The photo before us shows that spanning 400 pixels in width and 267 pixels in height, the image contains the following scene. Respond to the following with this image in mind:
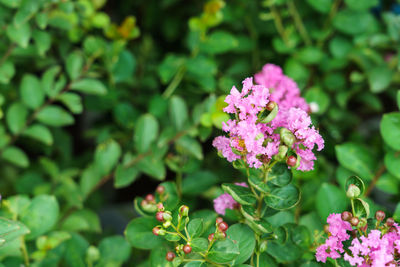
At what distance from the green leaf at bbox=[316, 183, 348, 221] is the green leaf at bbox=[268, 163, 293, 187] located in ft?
0.83

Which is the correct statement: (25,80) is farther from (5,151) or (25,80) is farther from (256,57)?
(256,57)

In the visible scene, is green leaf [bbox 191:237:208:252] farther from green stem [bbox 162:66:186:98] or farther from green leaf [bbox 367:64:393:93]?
green leaf [bbox 367:64:393:93]

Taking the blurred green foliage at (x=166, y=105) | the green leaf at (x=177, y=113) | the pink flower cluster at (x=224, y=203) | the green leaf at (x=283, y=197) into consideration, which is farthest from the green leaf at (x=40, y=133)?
the green leaf at (x=283, y=197)

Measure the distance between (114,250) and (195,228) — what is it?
36 centimetres

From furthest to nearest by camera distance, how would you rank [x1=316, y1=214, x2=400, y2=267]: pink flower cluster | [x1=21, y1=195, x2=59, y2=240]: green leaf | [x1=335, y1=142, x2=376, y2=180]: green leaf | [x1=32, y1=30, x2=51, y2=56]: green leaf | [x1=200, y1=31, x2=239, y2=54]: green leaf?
[x1=200, y1=31, x2=239, y2=54]: green leaf
[x1=32, y1=30, x2=51, y2=56]: green leaf
[x1=335, y1=142, x2=376, y2=180]: green leaf
[x1=21, y1=195, x2=59, y2=240]: green leaf
[x1=316, y1=214, x2=400, y2=267]: pink flower cluster

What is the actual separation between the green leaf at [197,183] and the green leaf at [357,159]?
38 cm

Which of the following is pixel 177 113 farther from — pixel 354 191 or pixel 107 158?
pixel 354 191

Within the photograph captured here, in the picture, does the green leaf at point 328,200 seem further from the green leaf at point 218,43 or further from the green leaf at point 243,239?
the green leaf at point 218,43

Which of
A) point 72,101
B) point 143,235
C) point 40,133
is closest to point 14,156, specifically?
point 40,133

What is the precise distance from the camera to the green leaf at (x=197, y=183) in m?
1.15

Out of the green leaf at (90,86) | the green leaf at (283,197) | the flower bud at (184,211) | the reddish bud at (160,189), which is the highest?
the green leaf at (90,86)

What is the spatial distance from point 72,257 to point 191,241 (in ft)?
1.29

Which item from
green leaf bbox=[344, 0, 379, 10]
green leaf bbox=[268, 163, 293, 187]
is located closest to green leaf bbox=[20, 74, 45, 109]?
green leaf bbox=[268, 163, 293, 187]

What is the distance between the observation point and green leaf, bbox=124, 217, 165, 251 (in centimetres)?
79
